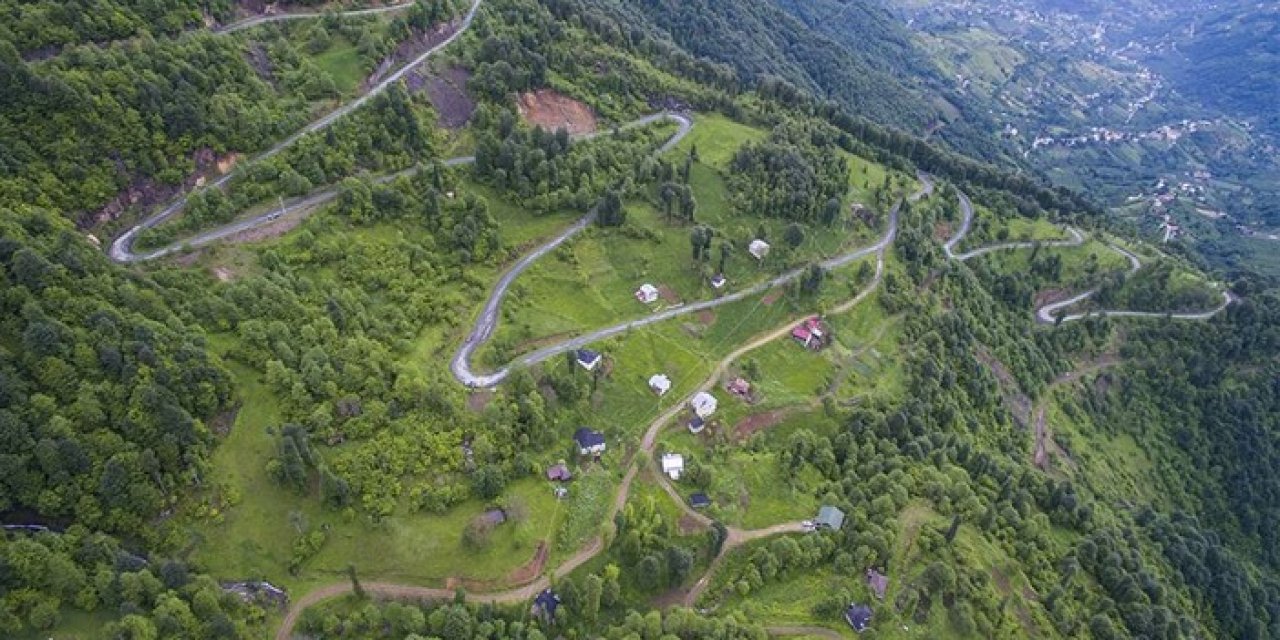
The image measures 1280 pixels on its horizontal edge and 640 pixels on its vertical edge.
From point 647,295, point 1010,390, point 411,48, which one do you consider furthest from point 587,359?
point 1010,390

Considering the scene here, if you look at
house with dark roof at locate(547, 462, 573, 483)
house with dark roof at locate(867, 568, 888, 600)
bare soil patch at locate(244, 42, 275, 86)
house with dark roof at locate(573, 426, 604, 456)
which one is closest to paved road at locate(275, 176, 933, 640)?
house with dark roof at locate(573, 426, 604, 456)

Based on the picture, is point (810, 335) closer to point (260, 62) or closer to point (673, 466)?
point (673, 466)

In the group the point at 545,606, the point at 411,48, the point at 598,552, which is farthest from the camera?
the point at 411,48

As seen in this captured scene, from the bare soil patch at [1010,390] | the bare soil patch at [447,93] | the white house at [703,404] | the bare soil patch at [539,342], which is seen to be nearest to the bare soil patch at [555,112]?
the bare soil patch at [447,93]

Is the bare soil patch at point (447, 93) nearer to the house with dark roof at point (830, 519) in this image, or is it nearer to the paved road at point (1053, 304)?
the house with dark roof at point (830, 519)

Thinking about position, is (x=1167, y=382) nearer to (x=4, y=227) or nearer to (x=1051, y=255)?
(x=1051, y=255)

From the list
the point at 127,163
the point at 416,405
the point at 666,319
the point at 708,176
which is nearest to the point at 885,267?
the point at 708,176
